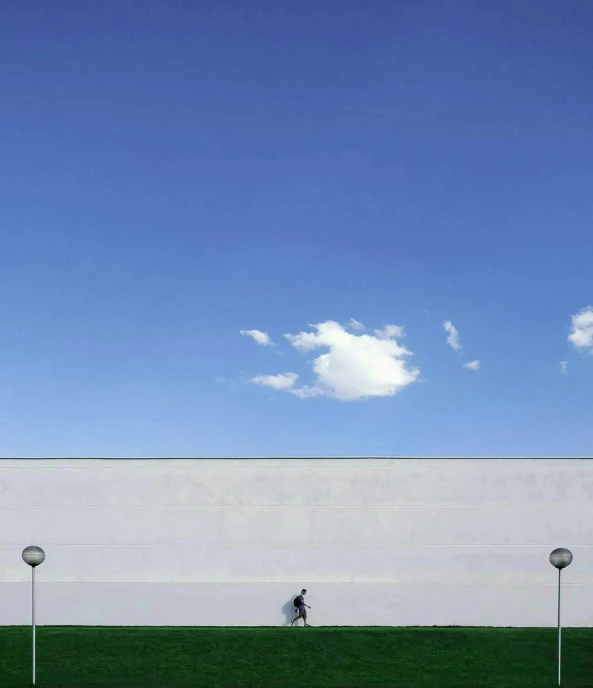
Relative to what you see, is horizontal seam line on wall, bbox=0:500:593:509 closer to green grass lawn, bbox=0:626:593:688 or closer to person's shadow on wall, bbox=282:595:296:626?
person's shadow on wall, bbox=282:595:296:626

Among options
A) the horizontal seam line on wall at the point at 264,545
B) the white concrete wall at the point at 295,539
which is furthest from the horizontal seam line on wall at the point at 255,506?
the horizontal seam line on wall at the point at 264,545

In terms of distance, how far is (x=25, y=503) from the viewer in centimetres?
2583

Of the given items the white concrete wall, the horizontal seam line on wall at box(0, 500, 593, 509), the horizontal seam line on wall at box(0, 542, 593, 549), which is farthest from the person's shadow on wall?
the horizontal seam line on wall at box(0, 500, 593, 509)

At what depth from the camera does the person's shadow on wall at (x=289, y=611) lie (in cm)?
2519

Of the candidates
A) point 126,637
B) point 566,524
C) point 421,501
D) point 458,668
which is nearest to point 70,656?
point 126,637

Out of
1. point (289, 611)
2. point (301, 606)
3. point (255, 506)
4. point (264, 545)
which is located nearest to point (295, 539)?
point (264, 545)

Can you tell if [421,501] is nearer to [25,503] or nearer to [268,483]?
[268,483]

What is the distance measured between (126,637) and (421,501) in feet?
31.7

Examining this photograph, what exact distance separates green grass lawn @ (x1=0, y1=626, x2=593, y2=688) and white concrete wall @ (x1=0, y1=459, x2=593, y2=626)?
5.48 feet

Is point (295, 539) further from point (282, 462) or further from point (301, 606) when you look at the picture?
point (282, 462)

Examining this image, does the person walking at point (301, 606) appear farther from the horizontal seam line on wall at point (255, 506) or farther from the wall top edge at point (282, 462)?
the wall top edge at point (282, 462)

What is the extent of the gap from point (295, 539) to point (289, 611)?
2.16 m

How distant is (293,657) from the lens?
20688 millimetres

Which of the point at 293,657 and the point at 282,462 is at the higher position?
the point at 282,462
